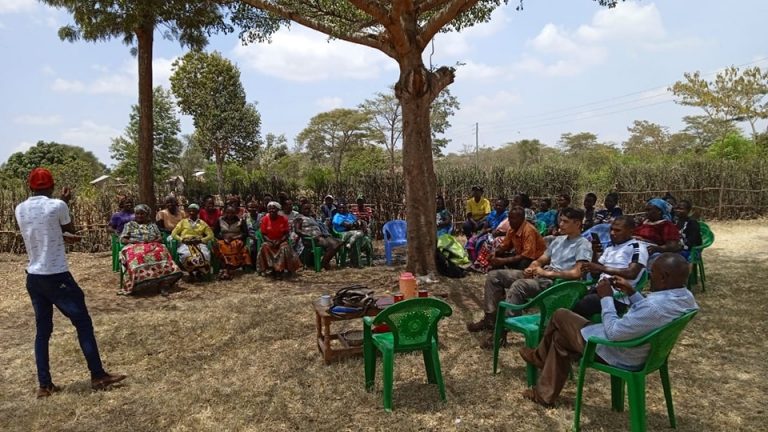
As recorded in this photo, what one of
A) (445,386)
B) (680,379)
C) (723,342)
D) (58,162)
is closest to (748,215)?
(723,342)

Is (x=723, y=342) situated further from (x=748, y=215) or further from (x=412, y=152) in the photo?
(x=748, y=215)

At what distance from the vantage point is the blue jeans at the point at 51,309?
394 centimetres

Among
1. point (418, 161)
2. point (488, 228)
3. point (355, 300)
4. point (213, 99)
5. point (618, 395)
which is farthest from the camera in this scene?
point (213, 99)

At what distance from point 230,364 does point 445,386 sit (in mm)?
1912

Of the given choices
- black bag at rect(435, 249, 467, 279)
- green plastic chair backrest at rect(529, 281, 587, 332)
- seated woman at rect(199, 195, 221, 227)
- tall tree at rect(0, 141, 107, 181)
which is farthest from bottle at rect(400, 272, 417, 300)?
tall tree at rect(0, 141, 107, 181)

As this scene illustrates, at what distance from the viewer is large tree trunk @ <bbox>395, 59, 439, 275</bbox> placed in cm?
735

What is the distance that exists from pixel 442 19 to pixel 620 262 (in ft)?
14.1

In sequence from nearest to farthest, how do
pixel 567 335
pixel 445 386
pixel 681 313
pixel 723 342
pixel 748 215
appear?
pixel 681 313
pixel 567 335
pixel 445 386
pixel 723 342
pixel 748 215

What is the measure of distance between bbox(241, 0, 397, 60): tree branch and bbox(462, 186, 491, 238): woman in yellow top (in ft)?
11.4

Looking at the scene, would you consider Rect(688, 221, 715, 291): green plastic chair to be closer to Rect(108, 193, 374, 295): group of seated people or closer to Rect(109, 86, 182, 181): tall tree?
Rect(108, 193, 374, 295): group of seated people

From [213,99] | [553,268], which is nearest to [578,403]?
[553,268]

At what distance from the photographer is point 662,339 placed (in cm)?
296

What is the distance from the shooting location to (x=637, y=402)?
2.98 metres

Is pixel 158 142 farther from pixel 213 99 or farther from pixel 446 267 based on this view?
pixel 446 267
